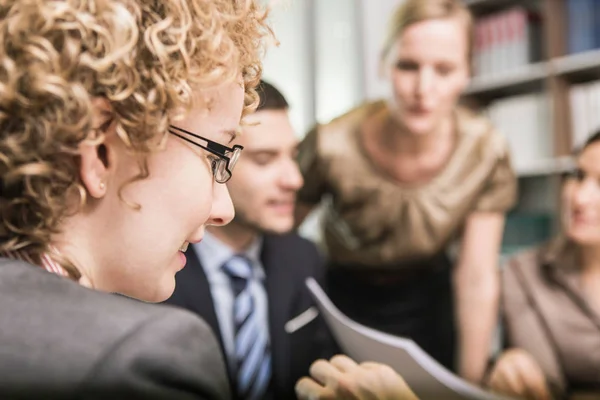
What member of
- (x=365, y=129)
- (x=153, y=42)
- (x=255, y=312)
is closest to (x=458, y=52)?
(x=365, y=129)

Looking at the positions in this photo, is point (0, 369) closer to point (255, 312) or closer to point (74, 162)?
point (74, 162)

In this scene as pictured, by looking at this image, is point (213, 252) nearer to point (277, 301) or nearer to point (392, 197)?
point (277, 301)

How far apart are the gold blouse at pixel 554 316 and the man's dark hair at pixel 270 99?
56 centimetres

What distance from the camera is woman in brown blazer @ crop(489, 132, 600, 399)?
35.4 inches

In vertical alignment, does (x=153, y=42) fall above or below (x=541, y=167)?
above

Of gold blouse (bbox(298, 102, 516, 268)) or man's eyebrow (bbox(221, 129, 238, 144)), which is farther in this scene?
gold blouse (bbox(298, 102, 516, 268))

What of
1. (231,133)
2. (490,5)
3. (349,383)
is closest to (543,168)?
(490,5)

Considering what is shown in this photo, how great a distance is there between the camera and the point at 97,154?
38 centimetres

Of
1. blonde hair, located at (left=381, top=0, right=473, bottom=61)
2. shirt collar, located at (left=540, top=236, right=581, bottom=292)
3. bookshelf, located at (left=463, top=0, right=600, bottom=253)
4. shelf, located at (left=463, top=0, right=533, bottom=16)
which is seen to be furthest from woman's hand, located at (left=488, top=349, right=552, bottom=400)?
shelf, located at (left=463, top=0, right=533, bottom=16)

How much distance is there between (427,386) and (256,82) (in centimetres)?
41

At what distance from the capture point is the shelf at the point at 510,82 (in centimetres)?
126

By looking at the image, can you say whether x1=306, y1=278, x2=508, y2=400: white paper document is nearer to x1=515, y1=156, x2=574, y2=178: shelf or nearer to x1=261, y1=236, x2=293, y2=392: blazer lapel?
x1=261, y1=236, x2=293, y2=392: blazer lapel

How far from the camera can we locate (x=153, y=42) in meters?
0.36

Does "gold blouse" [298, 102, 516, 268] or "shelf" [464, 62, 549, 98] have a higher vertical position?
"shelf" [464, 62, 549, 98]
